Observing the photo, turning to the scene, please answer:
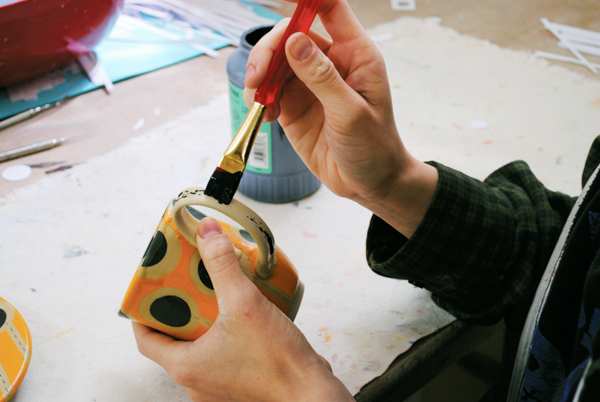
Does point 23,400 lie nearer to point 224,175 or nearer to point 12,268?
point 12,268

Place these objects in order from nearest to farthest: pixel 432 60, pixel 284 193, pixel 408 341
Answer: pixel 408 341
pixel 284 193
pixel 432 60

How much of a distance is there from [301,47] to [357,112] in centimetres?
8

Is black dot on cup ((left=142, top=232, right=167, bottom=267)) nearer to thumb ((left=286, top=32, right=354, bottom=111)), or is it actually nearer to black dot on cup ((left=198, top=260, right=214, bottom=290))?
black dot on cup ((left=198, top=260, right=214, bottom=290))

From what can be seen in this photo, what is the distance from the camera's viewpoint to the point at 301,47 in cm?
39

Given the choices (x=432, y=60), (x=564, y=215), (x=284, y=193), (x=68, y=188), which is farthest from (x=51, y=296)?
(x=432, y=60)

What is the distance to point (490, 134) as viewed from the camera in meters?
0.80

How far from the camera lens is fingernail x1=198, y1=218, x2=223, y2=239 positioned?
357 millimetres

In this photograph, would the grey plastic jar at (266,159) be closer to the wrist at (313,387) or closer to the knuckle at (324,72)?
the knuckle at (324,72)

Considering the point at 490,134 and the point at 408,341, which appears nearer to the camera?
the point at 408,341

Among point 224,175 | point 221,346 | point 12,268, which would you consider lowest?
point 12,268

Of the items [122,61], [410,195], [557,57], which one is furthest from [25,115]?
[557,57]

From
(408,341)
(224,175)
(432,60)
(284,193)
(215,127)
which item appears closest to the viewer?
(224,175)

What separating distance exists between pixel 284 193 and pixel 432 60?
1.85 feet

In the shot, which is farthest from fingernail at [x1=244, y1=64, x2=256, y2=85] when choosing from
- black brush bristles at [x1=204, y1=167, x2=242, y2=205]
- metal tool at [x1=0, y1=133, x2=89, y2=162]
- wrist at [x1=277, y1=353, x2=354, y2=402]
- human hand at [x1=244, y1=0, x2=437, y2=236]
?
metal tool at [x1=0, y1=133, x2=89, y2=162]
